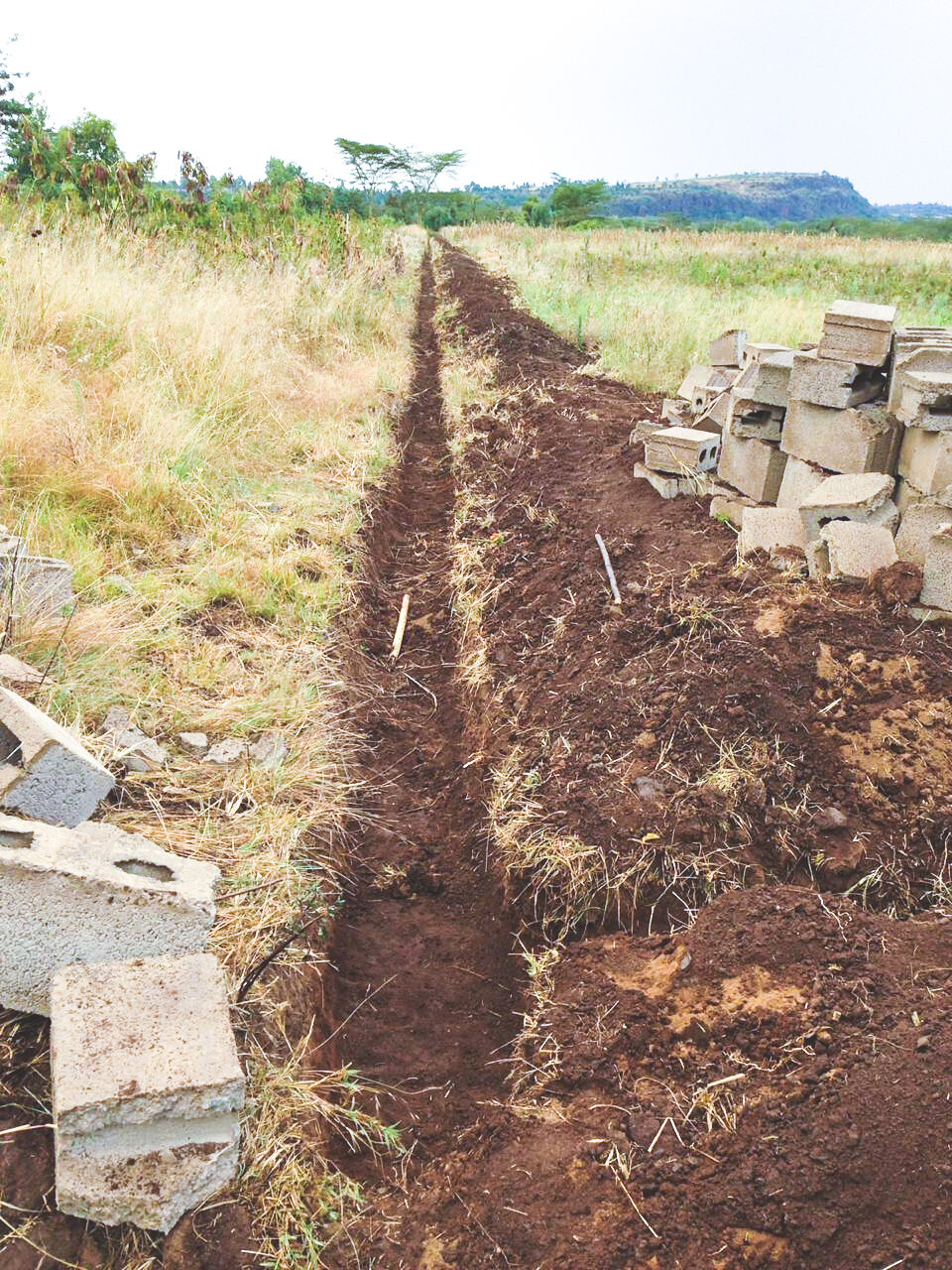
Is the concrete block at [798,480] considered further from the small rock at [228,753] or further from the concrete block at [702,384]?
the small rock at [228,753]

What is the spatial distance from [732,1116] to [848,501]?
324cm

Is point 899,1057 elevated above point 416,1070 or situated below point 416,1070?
above

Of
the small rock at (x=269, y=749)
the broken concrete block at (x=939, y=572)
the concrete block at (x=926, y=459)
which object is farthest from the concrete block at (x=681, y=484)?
the small rock at (x=269, y=749)

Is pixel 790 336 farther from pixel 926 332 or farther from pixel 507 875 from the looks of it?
pixel 507 875

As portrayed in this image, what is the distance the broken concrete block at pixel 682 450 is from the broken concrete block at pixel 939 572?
1.94 m

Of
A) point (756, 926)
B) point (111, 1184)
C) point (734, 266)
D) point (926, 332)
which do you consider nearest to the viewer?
point (111, 1184)

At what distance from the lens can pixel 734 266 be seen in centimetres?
2161

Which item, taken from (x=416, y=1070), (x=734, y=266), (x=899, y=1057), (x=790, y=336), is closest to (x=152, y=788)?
(x=416, y=1070)

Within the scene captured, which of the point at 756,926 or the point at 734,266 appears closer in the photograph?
the point at 756,926

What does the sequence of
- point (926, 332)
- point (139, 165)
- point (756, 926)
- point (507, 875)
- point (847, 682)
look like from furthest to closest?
point (139, 165) < point (926, 332) < point (847, 682) < point (507, 875) < point (756, 926)

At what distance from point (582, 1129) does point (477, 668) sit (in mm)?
2721

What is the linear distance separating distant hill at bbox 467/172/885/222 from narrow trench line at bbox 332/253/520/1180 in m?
131

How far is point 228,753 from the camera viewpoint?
3.76m

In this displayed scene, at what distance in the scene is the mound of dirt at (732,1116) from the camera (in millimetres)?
2182
